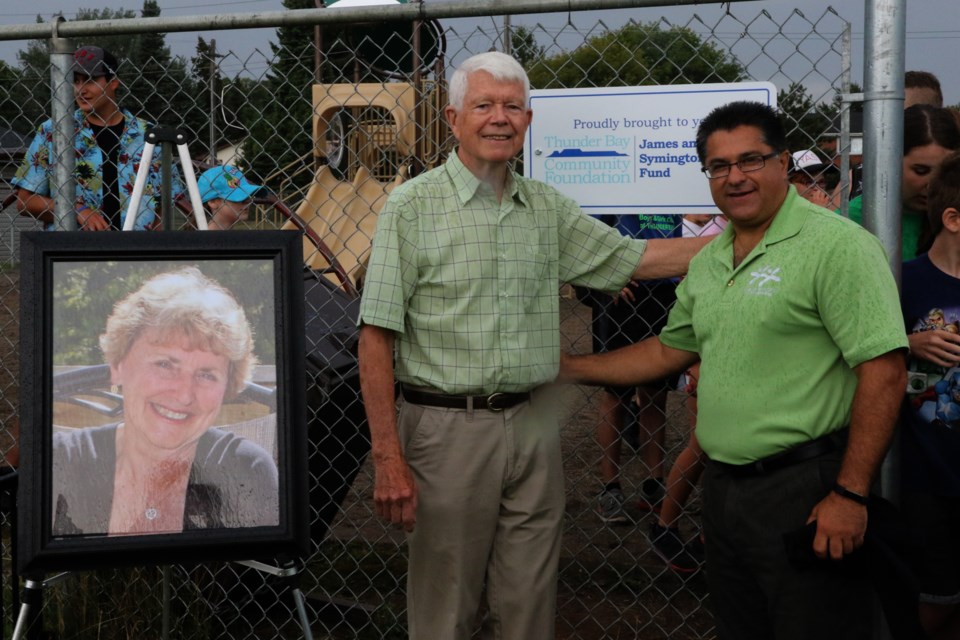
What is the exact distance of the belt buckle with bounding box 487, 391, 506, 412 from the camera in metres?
3.00

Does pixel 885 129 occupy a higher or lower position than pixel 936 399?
higher

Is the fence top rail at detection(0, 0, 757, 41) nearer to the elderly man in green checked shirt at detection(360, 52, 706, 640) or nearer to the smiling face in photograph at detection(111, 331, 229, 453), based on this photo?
the elderly man in green checked shirt at detection(360, 52, 706, 640)

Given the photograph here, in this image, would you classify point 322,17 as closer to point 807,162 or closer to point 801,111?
point 801,111

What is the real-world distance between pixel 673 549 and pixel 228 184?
2.55 meters

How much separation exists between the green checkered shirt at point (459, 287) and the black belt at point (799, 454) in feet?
2.23

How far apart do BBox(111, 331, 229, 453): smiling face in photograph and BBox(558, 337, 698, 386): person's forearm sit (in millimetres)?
1045

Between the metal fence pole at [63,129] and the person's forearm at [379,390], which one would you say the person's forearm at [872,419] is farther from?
the metal fence pole at [63,129]

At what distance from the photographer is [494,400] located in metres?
3.01

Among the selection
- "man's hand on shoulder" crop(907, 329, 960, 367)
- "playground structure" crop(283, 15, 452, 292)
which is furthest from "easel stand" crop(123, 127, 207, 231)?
"man's hand on shoulder" crop(907, 329, 960, 367)

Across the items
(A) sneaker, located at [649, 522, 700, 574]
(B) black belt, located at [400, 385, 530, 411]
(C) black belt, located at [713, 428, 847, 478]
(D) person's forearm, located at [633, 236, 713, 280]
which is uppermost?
(D) person's forearm, located at [633, 236, 713, 280]

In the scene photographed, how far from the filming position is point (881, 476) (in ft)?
10.1

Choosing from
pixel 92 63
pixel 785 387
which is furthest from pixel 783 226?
pixel 92 63

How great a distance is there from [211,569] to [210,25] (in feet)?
6.90

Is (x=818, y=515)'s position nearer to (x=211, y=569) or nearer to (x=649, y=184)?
(x=649, y=184)
